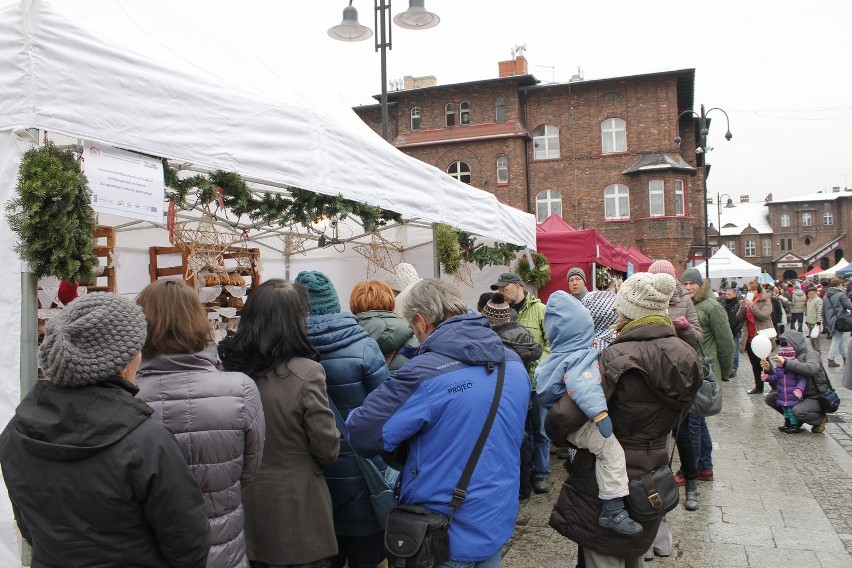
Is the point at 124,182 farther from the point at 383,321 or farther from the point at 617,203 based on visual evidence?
the point at 617,203

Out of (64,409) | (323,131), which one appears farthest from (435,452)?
(323,131)

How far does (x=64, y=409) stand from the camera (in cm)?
167

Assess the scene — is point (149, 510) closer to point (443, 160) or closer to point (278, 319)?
point (278, 319)

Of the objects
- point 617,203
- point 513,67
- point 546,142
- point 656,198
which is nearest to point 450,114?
point 513,67

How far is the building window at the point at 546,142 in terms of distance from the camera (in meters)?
34.4

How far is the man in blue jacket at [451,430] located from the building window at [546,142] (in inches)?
1309

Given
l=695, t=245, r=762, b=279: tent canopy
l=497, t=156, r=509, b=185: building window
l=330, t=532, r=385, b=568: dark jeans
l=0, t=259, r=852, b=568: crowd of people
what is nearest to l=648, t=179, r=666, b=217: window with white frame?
l=695, t=245, r=762, b=279: tent canopy

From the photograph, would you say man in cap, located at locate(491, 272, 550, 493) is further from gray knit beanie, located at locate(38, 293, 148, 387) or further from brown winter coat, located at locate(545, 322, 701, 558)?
gray knit beanie, located at locate(38, 293, 148, 387)

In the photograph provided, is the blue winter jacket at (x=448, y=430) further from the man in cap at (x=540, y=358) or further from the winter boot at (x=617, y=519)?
the man in cap at (x=540, y=358)

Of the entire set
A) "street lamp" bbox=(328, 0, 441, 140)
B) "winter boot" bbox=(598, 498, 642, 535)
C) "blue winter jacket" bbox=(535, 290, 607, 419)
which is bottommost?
"winter boot" bbox=(598, 498, 642, 535)

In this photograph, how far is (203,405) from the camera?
213 centimetres

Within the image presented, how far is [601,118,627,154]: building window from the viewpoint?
33.5 m

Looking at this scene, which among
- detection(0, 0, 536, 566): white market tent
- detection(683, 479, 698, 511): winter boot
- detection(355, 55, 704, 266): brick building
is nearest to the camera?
detection(0, 0, 536, 566): white market tent

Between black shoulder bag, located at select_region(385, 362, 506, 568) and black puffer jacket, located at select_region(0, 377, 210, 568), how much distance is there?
88 cm
